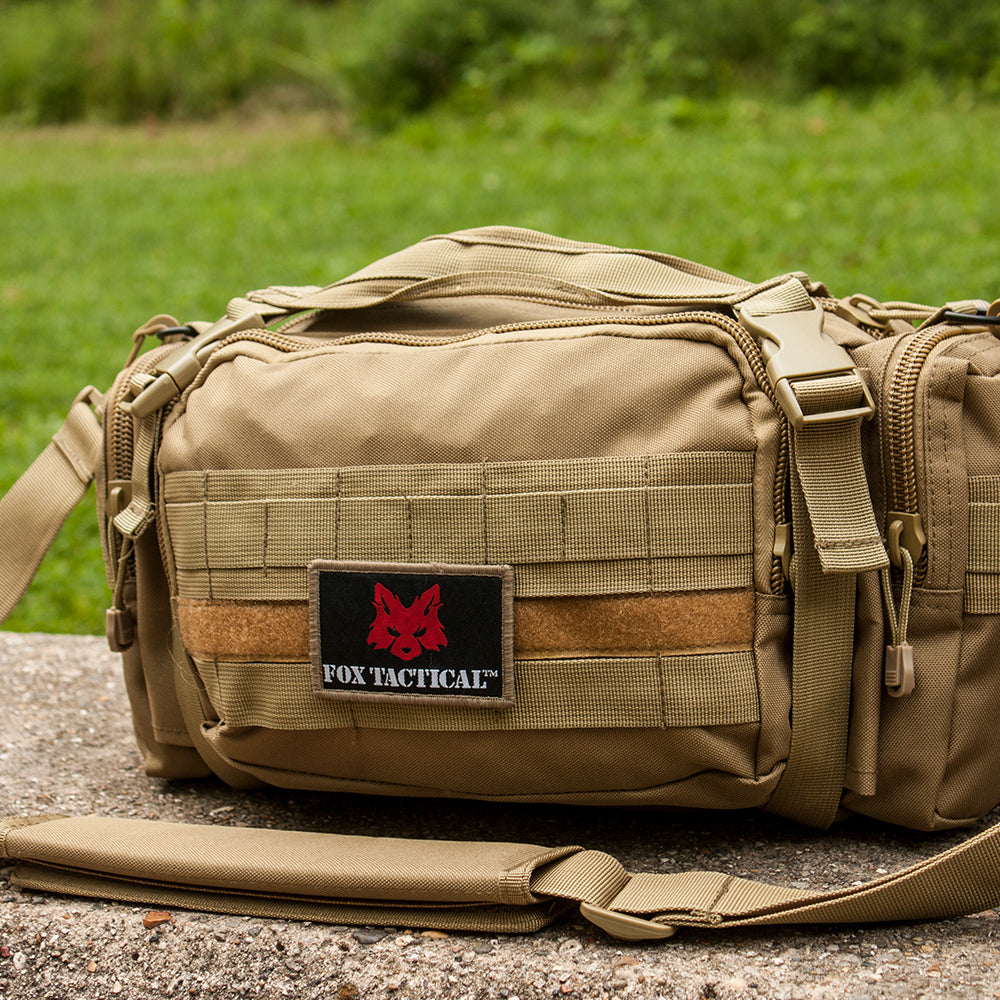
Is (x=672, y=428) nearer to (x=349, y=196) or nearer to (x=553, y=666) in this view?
(x=553, y=666)

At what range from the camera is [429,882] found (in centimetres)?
125

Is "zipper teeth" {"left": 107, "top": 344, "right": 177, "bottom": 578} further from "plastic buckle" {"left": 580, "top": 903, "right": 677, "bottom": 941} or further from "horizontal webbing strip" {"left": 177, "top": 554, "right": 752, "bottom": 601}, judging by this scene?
"plastic buckle" {"left": 580, "top": 903, "right": 677, "bottom": 941}

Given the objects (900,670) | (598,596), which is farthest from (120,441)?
(900,670)

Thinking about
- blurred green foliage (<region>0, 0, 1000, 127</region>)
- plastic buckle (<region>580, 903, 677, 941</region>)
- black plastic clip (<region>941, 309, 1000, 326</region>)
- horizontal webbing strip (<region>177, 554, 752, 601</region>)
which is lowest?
plastic buckle (<region>580, 903, 677, 941</region>)

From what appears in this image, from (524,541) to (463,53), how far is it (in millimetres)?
9104

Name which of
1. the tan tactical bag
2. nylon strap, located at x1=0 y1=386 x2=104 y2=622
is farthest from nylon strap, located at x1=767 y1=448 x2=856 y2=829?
nylon strap, located at x1=0 y1=386 x2=104 y2=622

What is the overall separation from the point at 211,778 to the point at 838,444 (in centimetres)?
111

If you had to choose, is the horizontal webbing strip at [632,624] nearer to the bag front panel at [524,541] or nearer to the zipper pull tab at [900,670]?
the bag front panel at [524,541]

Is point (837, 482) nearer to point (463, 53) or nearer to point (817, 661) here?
point (817, 661)

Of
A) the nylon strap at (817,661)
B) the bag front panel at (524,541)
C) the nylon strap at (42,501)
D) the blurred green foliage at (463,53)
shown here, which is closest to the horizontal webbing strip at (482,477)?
the bag front panel at (524,541)

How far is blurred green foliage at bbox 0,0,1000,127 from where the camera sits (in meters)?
7.82

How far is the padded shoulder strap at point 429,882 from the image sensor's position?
46.0 inches

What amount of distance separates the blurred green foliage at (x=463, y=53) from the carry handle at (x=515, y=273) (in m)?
6.41

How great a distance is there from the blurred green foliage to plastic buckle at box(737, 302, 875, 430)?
6592mm
